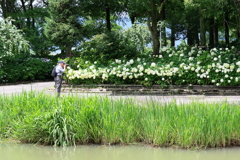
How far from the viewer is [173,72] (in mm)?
10883

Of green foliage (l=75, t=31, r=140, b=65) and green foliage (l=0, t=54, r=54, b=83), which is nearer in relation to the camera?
green foliage (l=75, t=31, r=140, b=65)

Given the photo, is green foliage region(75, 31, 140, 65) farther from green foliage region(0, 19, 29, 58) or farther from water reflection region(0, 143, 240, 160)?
water reflection region(0, 143, 240, 160)

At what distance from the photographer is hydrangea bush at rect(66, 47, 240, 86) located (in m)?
10.6

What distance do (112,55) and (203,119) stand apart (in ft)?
30.6

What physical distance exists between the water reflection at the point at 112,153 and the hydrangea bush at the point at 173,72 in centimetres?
620

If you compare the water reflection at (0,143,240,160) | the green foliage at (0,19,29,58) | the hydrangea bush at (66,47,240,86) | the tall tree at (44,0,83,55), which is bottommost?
the water reflection at (0,143,240,160)

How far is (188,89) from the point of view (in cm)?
1088

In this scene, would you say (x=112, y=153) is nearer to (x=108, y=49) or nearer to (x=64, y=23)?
(x=108, y=49)

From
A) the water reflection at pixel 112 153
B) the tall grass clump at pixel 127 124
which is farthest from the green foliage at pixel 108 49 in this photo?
the water reflection at pixel 112 153

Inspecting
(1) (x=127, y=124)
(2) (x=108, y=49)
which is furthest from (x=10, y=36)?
(1) (x=127, y=124)

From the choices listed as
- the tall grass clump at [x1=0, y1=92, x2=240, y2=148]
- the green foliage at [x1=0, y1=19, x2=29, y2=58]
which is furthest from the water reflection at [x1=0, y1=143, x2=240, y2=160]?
the green foliage at [x1=0, y1=19, x2=29, y2=58]

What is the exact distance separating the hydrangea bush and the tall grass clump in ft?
18.4

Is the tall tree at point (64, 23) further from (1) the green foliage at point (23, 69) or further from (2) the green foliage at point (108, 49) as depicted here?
(2) the green foliage at point (108, 49)

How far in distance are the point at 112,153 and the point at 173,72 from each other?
6.80m
